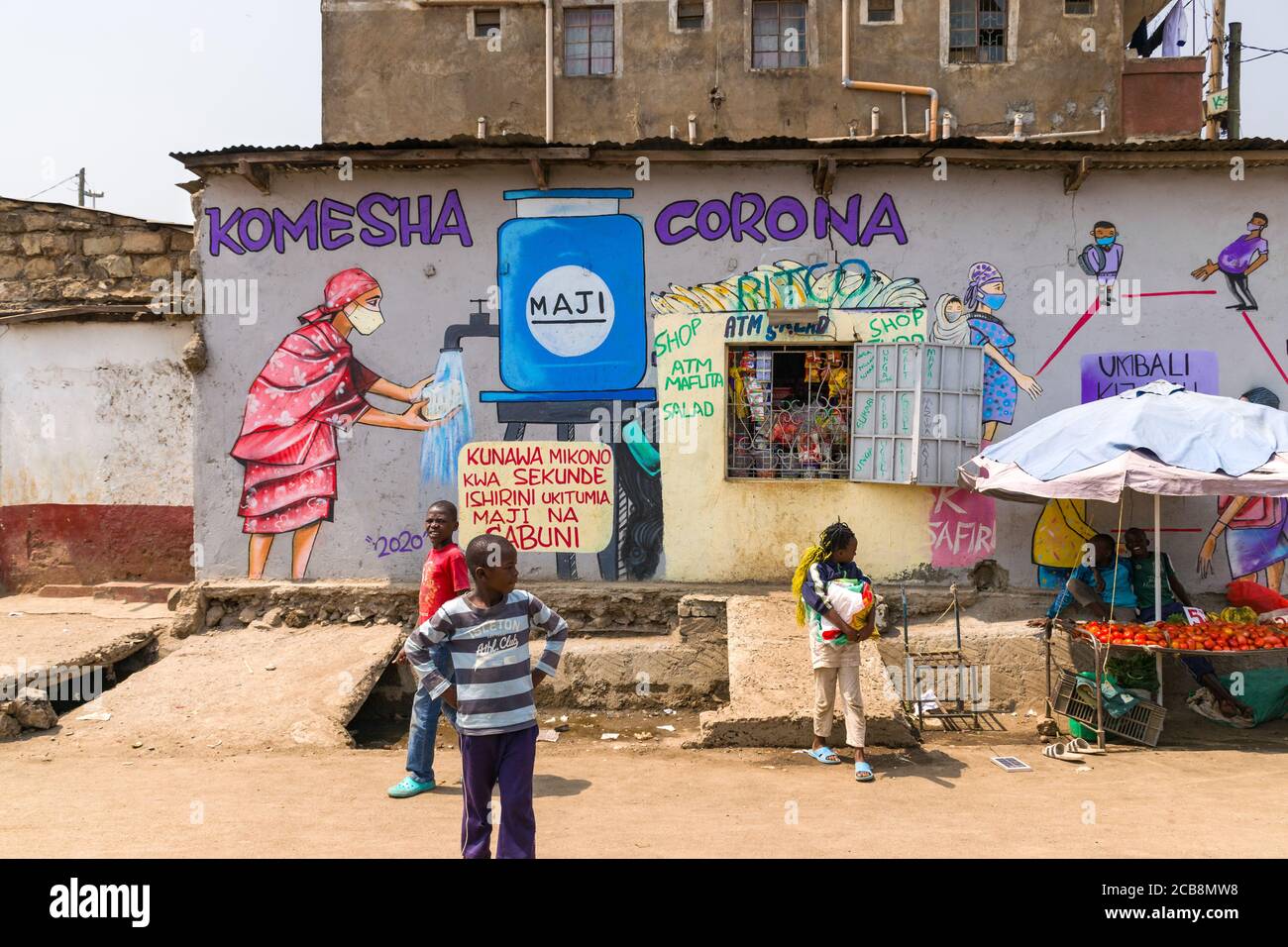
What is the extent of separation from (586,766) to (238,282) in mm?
5508

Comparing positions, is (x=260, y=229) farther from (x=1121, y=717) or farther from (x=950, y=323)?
(x=1121, y=717)

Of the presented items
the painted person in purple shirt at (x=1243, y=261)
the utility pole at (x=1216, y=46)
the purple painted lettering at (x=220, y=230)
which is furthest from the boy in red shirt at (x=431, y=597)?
the utility pole at (x=1216, y=46)

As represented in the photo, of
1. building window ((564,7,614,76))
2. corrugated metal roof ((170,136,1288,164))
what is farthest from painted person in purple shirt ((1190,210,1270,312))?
building window ((564,7,614,76))

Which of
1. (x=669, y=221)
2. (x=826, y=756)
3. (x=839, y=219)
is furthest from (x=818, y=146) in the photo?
(x=826, y=756)

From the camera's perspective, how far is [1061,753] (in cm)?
661

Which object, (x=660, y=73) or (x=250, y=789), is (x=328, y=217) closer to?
(x=250, y=789)

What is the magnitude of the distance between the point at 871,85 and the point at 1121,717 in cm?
1241

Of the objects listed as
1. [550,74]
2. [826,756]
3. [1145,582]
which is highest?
[550,74]

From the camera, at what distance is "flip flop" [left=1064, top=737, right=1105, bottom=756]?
6.64m

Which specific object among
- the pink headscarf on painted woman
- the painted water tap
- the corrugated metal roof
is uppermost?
the corrugated metal roof

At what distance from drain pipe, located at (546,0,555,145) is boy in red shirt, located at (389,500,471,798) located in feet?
40.3

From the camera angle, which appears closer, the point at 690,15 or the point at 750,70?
the point at 750,70

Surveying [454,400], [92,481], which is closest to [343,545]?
[454,400]

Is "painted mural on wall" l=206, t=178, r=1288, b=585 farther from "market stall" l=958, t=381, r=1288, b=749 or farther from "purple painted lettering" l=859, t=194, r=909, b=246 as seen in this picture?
"market stall" l=958, t=381, r=1288, b=749
